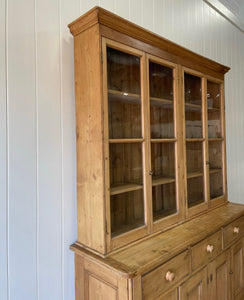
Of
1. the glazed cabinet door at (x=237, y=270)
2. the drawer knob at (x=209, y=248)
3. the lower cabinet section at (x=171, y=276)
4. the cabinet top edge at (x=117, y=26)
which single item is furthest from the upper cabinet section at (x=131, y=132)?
the glazed cabinet door at (x=237, y=270)

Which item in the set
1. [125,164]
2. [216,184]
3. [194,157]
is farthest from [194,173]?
[125,164]

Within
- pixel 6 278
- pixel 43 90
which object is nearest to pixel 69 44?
pixel 43 90

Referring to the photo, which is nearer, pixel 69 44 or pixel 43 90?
pixel 43 90

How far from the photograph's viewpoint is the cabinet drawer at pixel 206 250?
140cm

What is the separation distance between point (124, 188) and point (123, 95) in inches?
19.5

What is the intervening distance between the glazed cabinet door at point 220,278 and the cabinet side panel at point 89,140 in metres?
0.86

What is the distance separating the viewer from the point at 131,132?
130 centimetres

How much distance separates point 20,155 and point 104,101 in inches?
18.6

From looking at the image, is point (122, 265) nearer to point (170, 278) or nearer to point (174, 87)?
point (170, 278)

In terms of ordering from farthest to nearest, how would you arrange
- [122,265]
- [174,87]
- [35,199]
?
[174,87] < [35,199] < [122,265]

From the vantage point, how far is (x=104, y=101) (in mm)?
1139

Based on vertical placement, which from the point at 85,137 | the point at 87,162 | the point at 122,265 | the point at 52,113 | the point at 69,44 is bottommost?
the point at 122,265

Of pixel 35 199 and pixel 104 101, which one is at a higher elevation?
pixel 104 101

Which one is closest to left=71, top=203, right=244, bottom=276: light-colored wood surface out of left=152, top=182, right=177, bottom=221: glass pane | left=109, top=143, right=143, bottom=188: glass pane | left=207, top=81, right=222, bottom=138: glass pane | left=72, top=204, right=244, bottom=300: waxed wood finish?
left=72, top=204, right=244, bottom=300: waxed wood finish
